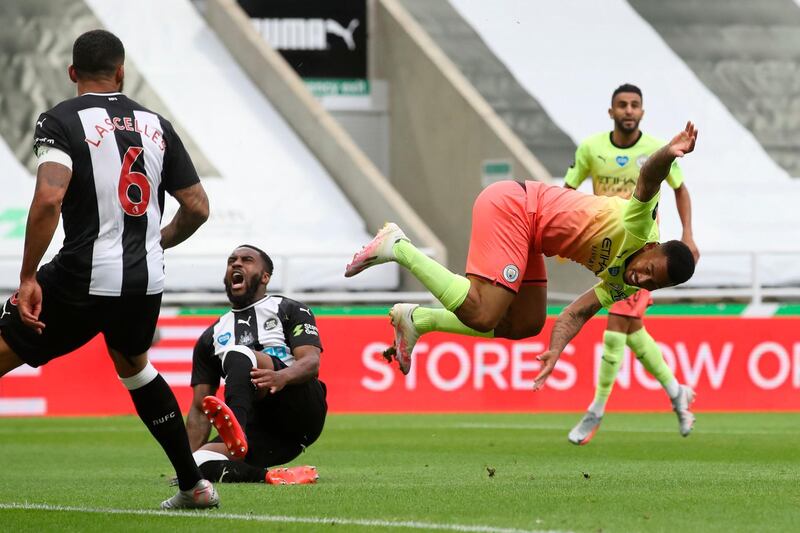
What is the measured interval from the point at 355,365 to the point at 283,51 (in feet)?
30.5

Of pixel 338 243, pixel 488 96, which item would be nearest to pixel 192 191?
pixel 338 243

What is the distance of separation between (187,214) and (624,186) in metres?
5.28

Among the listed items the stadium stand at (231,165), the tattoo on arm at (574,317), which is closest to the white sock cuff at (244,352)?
the tattoo on arm at (574,317)

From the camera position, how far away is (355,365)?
15.1 meters

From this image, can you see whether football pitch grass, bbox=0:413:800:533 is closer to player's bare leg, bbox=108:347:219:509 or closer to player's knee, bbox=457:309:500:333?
player's bare leg, bbox=108:347:219:509

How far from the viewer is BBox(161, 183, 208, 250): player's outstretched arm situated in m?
6.31

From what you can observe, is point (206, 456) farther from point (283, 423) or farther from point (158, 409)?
point (158, 409)

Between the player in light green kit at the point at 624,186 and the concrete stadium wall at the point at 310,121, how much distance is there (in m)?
7.77

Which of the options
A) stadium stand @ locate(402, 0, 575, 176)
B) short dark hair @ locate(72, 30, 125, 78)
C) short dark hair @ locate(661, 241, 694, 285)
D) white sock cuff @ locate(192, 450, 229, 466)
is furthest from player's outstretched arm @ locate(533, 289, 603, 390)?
stadium stand @ locate(402, 0, 575, 176)

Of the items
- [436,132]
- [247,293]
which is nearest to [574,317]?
[247,293]

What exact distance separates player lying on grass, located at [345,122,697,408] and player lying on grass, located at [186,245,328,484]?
1.61ft

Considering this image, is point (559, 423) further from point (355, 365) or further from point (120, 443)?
point (120, 443)

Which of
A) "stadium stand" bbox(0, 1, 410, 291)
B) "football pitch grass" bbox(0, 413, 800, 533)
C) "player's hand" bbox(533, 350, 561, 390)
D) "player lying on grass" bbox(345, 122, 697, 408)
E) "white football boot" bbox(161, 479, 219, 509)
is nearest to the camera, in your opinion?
"football pitch grass" bbox(0, 413, 800, 533)

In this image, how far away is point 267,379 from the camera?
25.3 ft
